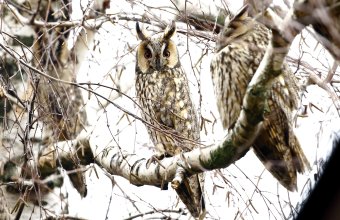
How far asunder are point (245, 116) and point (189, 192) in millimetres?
1431

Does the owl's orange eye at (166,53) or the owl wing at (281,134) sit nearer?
the owl wing at (281,134)

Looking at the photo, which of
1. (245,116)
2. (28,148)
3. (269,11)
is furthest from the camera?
(28,148)

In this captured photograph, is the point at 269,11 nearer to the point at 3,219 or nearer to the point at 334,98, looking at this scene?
the point at 334,98

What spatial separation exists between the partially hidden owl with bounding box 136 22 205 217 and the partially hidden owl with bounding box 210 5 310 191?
26.1 inches

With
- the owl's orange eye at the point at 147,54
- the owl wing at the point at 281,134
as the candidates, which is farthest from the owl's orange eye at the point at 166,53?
the owl wing at the point at 281,134

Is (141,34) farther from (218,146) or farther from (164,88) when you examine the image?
(218,146)

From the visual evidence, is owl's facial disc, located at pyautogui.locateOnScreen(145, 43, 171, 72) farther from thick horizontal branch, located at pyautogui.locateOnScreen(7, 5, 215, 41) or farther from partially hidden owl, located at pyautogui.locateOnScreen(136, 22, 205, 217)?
thick horizontal branch, located at pyautogui.locateOnScreen(7, 5, 215, 41)

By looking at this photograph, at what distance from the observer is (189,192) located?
13.6 feet

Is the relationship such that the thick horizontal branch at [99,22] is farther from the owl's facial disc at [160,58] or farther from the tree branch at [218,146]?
the tree branch at [218,146]

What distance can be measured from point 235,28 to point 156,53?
88cm

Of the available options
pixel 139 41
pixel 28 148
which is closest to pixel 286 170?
pixel 28 148

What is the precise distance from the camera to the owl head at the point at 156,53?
15.4 feet

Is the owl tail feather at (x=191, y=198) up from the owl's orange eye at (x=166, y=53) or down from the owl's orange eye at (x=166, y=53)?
down

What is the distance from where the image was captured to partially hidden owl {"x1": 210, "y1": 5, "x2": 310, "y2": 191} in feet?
12.1
